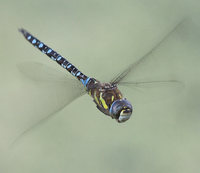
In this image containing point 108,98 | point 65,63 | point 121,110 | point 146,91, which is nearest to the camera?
point 121,110

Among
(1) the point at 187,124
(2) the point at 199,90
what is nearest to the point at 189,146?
(1) the point at 187,124

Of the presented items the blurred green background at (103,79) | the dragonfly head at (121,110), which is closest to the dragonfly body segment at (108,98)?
the dragonfly head at (121,110)

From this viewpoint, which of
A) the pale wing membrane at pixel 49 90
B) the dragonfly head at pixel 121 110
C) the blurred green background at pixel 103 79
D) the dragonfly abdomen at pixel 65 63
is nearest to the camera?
the dragonfly head at pixel 121 110

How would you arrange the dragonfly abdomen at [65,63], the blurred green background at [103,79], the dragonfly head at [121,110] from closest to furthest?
1. the dragonfly head at [121,110]
2. the dragonfly abdomen at [65,63]
3. the blurred green background at [103,79]

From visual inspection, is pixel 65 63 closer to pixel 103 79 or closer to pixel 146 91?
pixel 103 79

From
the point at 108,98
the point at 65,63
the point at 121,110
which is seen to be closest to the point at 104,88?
the point at 108,98

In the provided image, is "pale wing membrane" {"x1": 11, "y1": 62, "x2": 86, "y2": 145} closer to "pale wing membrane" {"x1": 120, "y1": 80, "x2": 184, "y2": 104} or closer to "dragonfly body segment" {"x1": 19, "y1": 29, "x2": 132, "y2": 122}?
"dragonfly body segment" {"x1": 19, "y1": 29, "x2": 132, "y2": 122}

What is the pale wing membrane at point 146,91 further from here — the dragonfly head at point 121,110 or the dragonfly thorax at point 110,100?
the dragonfly head at point 121,110
